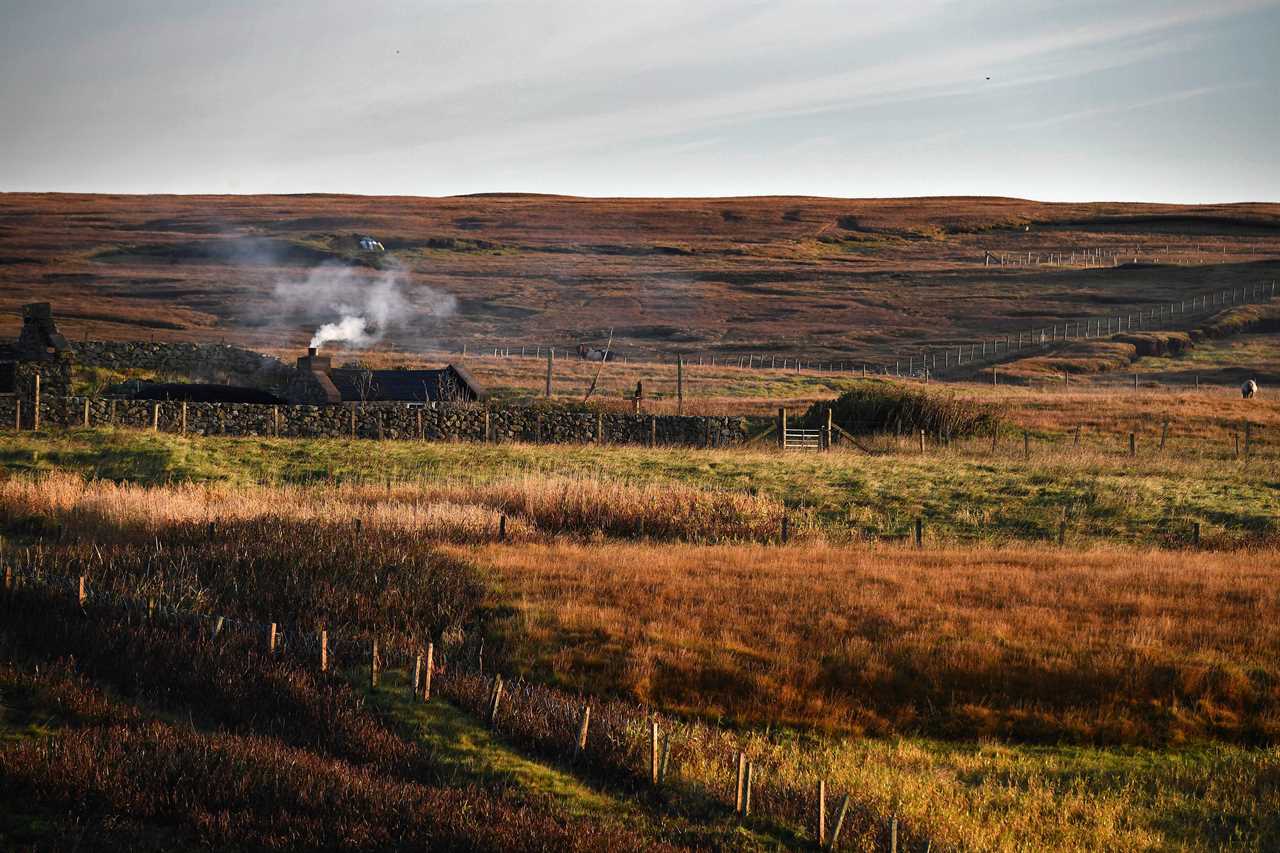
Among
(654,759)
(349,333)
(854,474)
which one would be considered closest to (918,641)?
(654,759)

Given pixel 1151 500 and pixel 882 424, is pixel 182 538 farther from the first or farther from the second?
pixel 882 424

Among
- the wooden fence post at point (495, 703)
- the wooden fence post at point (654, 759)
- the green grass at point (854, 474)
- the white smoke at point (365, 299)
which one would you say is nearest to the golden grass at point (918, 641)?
the wooden fence post at point (495, 703)

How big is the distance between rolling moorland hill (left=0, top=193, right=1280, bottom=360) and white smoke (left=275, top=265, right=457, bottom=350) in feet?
1.38

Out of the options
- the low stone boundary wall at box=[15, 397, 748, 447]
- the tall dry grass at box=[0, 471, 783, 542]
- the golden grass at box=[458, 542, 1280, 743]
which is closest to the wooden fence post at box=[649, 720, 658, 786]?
the golden grass at box=[458, 542, 1280, 743]

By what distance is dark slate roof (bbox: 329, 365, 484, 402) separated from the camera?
4288 cm

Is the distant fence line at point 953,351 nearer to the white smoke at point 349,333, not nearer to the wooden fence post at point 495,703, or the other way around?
the white smoke at point 349,333

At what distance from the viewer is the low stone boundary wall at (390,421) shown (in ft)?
114

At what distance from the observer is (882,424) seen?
1658 inches

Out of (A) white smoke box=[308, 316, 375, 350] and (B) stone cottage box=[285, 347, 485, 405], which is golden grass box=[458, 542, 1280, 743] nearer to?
(B) stone cottage box=[285, 347, 485, 405]

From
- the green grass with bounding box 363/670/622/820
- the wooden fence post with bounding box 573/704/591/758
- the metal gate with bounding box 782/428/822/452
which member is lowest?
the green grass with bounding box 363/670/622/820

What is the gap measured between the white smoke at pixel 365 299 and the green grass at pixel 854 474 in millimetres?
52007

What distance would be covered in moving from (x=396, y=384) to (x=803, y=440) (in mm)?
14812

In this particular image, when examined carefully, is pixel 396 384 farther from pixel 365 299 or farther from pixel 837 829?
pixel 365 299

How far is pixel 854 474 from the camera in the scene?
3116 cm
